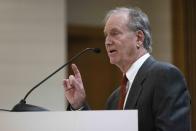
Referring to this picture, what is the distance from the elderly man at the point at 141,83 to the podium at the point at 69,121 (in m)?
0.37

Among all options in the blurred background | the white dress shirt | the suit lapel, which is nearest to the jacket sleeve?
the suit lapel

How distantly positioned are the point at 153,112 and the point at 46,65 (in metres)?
2.68

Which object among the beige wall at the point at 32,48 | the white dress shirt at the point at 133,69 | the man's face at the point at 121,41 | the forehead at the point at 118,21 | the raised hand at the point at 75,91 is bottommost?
the beige wall at the point at 32,48

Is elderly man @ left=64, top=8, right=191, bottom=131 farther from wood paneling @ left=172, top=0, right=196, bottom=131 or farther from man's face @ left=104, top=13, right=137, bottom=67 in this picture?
wood paneling @ left=172, top=0, right=196, bottom=131

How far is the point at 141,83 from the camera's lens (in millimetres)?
2053

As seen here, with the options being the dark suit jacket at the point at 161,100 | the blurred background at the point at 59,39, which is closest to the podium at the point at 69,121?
the dark suit jacket at the point at 161,100

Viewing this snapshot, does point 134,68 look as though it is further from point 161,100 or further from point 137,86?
point 161,100

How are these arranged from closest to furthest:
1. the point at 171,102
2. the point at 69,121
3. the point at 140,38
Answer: the point at 69,121 < the point at 171,102 < the point at 140,38

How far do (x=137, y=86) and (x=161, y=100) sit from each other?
20 cm

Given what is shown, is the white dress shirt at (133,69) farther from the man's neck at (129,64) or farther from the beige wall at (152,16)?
the beige wall at (152,16)

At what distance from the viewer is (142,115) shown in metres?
1.94

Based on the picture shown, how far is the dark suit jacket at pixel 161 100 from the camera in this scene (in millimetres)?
1859

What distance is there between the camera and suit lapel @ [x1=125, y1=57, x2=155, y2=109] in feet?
6.66

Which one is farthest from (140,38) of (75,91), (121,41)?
(75,91)
